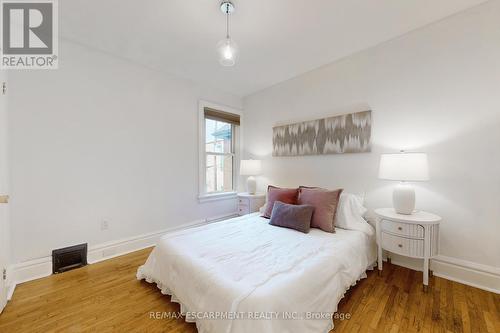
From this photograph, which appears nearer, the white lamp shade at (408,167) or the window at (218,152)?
the white lamp shade at (408,167)

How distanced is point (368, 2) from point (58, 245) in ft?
12.7

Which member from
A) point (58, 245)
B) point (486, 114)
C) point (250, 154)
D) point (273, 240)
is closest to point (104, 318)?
point (58, 245)

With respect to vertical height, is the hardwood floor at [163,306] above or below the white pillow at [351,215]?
below

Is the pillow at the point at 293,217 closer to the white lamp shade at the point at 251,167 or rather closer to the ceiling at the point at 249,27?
the white lamp shade at the point at 251,167

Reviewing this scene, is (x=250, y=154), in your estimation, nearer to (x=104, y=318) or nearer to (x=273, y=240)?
(x=273, y=240)

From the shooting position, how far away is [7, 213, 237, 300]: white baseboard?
6.43 ft

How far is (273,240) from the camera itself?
6.25 ft

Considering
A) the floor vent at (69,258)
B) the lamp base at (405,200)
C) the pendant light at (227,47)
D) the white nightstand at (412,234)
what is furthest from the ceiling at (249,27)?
the floor vent at (69,258)

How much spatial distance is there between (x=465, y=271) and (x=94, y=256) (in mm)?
3886

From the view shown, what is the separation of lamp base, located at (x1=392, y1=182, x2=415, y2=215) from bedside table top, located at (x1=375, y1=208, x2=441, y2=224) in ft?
0.17

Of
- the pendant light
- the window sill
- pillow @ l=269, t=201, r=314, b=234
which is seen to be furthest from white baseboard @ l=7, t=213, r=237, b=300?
the pendant light

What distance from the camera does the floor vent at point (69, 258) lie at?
7.11 ft

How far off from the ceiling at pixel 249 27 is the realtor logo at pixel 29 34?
0.38 feet

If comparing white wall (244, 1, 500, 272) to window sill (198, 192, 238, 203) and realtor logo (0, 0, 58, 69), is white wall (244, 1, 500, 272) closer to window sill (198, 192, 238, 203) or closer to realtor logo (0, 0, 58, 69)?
window sill (198, 192, 238, 203)
